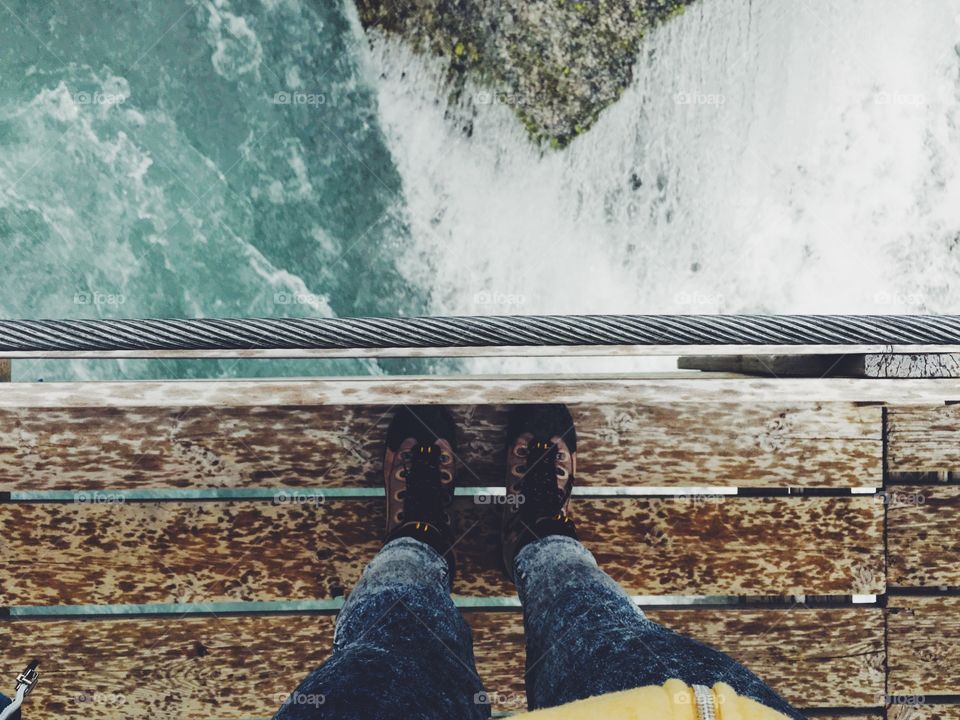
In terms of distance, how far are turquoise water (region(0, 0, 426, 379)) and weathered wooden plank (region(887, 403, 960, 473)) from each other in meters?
1.91

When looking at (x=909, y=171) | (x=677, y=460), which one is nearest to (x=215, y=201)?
(x=677, y=460)

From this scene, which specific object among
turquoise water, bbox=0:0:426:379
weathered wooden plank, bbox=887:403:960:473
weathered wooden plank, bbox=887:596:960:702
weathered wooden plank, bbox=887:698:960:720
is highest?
turquoise water, bbox=0:0:426:379

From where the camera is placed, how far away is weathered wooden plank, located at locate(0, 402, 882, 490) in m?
1.40

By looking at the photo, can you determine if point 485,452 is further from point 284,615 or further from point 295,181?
point 295,181

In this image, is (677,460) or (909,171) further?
(909,171)

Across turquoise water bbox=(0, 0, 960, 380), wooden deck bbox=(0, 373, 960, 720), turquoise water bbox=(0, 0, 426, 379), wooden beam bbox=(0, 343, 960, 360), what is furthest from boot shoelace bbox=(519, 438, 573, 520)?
turquoise water bbox=(0, 0, 426, 379)

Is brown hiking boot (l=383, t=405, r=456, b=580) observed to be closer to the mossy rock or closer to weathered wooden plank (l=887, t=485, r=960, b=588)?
weathered wooden plank (l=887, t=485, r=960, b=588)

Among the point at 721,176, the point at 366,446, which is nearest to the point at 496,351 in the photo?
the point at 366,446

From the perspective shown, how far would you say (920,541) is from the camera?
1.46 m

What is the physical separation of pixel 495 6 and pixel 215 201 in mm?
1541

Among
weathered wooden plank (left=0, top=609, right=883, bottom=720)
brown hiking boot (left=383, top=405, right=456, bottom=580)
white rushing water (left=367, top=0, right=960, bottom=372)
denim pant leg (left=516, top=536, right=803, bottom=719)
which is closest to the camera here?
denim pant leg (left=516, top=536, right=803, bottom=719)

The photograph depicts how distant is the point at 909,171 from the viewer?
109 inches

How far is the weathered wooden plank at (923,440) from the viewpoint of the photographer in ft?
4.79

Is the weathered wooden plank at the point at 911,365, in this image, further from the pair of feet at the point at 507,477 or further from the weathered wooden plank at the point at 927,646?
the pair of feet at the point at 507,477
